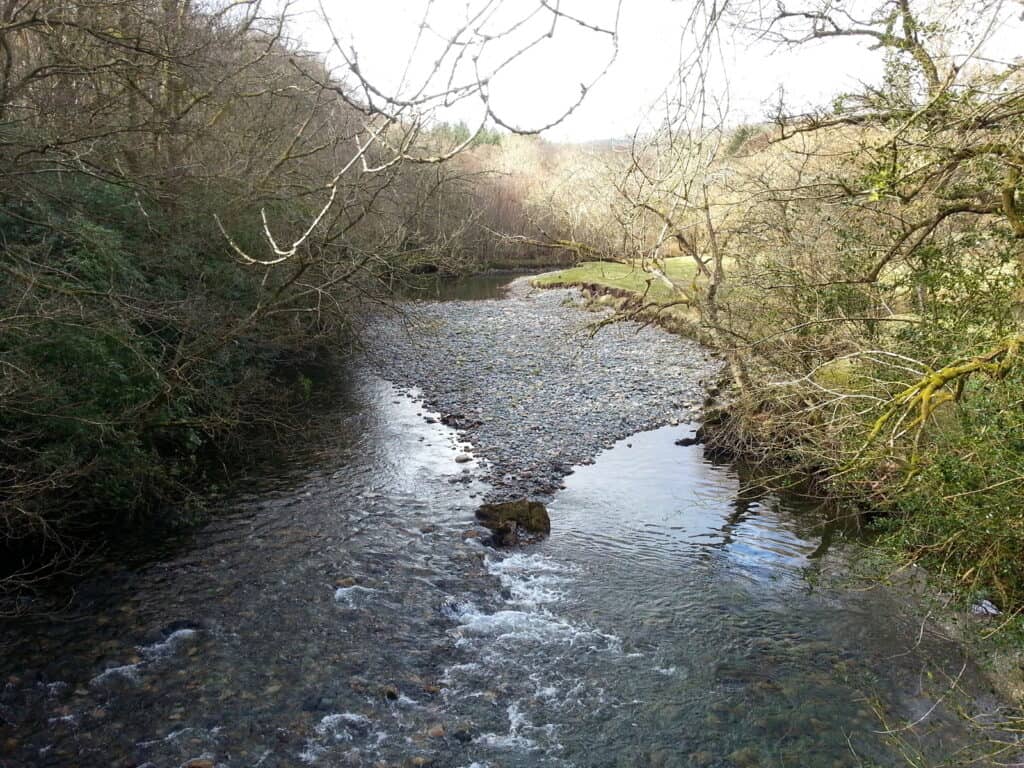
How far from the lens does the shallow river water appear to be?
5426 mm

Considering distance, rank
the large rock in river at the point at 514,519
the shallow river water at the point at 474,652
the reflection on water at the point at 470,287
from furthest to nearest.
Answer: the reflection on water at the point at 470,287 → the large rock in river at the point at 514,519 → the shallow river water at the point at 474,652

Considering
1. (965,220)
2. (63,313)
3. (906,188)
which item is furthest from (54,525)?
(965,220)

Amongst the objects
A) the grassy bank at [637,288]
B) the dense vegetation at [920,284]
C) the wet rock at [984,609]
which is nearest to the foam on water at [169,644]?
the dense vegetation at [920,284]

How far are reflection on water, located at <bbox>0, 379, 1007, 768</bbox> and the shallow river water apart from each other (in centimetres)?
2

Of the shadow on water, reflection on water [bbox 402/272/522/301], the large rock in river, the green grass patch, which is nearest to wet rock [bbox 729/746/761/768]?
the large rock in river

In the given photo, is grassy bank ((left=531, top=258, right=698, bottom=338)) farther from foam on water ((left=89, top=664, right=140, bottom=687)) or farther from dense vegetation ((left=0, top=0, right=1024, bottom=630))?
foam on water ((left=89, top=664, right=140, bottom=687))

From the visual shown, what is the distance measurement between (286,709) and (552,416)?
9.38 meters

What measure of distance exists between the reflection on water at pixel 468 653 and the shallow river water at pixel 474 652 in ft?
0.07

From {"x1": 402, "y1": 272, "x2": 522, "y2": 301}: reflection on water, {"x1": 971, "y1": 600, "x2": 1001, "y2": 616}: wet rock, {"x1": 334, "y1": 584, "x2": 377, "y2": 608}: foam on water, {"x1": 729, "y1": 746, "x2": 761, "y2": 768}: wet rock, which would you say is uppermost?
{"x1": 402, "y1": 272, "x2": 522, "y2": 301}: reflection on water

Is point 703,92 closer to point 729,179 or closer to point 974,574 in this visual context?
point 974,574

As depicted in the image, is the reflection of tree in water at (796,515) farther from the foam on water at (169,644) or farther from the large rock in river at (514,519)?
the foam on water at (169,644)

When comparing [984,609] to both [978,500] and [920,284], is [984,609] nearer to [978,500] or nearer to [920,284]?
[978,500]

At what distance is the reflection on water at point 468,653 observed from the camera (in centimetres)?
543

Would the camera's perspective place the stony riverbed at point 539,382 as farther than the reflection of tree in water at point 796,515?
Yes
